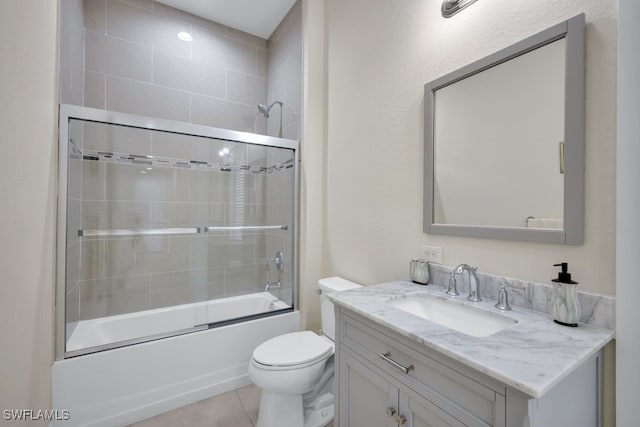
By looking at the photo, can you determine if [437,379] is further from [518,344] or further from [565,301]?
[565,301]

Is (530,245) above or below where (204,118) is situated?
below

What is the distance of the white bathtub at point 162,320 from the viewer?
69.8 inches

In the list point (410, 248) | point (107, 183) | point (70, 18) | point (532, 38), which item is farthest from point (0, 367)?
point (532, 38)

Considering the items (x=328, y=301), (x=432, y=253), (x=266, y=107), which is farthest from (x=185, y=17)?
(x=432, y=253)

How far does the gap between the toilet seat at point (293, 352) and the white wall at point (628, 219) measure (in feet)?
3.70

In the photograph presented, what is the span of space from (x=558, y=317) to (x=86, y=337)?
2.36 m

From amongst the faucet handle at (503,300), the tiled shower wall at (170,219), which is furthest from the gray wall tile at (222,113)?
the faucet handle at (503,300)

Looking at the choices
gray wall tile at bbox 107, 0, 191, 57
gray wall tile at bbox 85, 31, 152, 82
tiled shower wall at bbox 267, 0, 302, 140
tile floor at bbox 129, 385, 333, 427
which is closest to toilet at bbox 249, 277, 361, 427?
tile floor at bbox 129, 385, 333, 427

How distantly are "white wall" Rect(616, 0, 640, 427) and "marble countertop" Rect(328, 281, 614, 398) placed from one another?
0.06 meters

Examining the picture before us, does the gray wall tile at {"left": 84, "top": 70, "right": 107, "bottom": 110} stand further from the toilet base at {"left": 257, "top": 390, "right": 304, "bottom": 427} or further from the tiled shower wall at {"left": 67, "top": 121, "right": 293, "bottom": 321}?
the toilet base at {"left": 257, "top": 390, "right": 304, "bottom": 427}

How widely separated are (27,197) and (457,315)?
179 cm

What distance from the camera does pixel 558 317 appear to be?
899 mm

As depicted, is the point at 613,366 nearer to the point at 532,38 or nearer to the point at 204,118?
the point at 532,38

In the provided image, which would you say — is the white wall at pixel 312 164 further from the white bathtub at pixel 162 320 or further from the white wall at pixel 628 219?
the white wall at pixel 628 219
